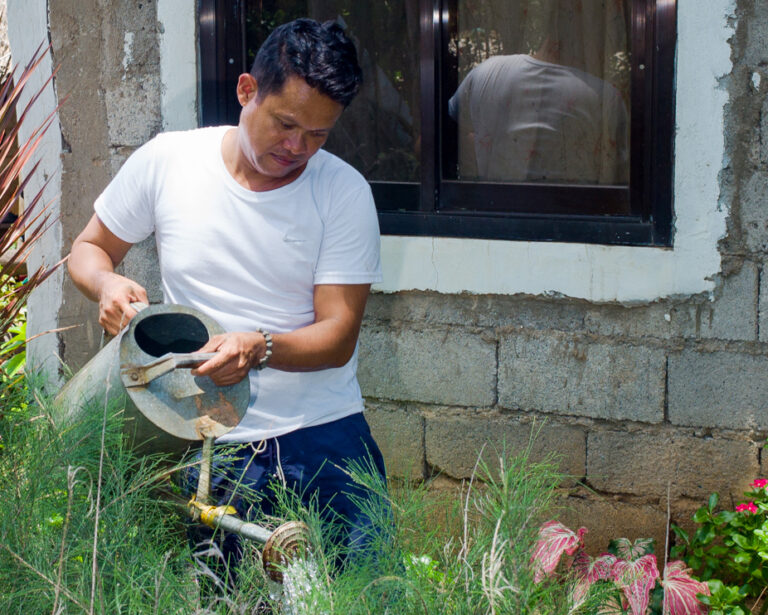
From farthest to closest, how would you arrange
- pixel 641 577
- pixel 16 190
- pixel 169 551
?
pixel 16 190 → pixel 641 577 → pixel 169 551

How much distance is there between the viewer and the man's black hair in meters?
2.00

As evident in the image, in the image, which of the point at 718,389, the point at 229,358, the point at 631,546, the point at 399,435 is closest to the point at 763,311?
the point at 718,389

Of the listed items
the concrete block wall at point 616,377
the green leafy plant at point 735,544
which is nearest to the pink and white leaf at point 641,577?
the green leafy plant at point 735,544

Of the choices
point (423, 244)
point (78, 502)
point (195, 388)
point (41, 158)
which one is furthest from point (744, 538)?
point (41, 158)

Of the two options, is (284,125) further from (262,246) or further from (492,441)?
(492,441)

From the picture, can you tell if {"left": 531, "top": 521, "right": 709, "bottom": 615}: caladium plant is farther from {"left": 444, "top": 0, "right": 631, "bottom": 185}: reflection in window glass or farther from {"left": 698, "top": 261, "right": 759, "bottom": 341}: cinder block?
{"left": 444, "top": 0, "right": 631, "bottom": 185}: reflection in window glass

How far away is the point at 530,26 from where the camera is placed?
3.33 meters

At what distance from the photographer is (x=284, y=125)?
80.8 inches

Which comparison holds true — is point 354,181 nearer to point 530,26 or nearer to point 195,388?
point 195,388

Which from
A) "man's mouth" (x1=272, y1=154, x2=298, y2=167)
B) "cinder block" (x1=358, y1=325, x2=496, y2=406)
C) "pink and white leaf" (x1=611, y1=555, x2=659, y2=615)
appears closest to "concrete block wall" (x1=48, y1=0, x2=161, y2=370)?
"cinder block" (x1=358, y1=325, x2=496, y2=406)

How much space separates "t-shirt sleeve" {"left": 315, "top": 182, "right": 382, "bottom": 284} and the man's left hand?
311mm

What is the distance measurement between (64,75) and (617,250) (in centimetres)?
224

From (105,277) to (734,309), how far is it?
1.97 metres

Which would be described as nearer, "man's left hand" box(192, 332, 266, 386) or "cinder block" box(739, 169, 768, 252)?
"man's left hand" box(192, 332, 266, 386)
